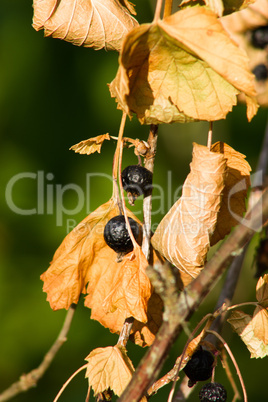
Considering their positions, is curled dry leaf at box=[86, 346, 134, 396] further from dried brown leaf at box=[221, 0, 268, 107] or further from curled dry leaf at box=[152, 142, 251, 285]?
dried brown leaf at box=[221, 0, 268, 107]

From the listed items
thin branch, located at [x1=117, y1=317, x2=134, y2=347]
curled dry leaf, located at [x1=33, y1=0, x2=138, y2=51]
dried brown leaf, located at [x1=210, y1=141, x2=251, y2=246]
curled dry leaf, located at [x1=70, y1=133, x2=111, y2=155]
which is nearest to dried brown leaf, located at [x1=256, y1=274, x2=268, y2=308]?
dried brown leaf, located at [x1=210, y1=141, x2=251, y2=246]

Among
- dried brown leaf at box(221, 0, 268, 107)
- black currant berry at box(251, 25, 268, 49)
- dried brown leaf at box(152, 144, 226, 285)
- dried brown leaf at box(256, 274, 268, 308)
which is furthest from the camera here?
black currant berry at box(251, 25, 268, 49)

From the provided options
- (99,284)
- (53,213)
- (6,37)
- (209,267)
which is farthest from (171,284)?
(6,37)

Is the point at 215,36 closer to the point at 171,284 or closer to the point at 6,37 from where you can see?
the point at 171,284

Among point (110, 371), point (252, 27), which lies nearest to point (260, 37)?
point (252, 27)

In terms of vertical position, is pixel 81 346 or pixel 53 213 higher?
pixel 53 213

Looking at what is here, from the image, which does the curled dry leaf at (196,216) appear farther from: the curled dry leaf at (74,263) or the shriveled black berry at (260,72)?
the shriveled black berry at (260,72)

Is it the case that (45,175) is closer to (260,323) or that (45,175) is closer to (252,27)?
(252,27)
